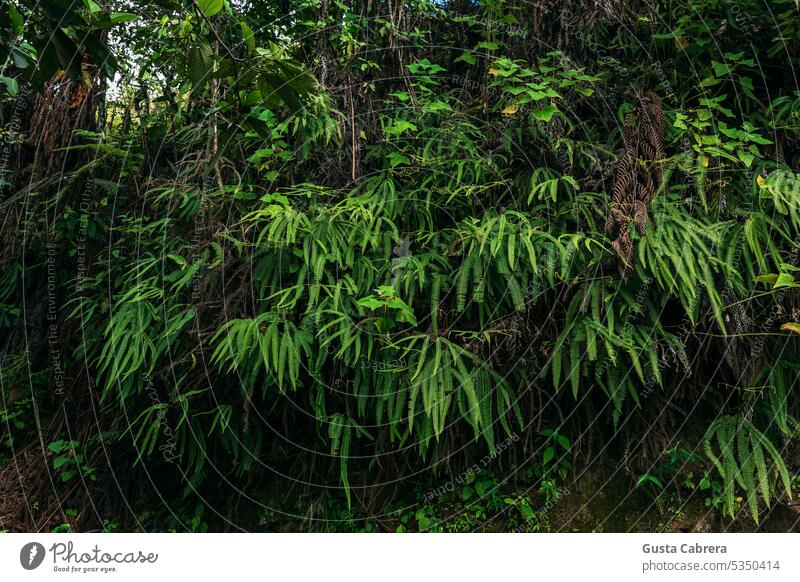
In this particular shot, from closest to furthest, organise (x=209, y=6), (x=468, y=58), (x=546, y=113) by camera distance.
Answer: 1. (x=209, y=6)
2. (x=546, y=113)
3. (x=468, y=58)

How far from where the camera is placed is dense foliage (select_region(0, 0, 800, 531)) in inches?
98.6

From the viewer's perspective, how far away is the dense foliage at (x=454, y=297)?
98.6 inches

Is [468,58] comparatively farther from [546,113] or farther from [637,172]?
[637,172]

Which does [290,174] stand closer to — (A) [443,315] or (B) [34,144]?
(A) [443,315]

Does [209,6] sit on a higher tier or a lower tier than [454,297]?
higher

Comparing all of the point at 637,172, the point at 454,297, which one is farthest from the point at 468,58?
the point at 454,297

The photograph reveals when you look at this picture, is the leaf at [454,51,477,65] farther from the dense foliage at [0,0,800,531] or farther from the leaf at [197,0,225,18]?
the leaf at [197,0,225,18]

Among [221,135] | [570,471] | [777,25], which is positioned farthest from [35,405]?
[777,25]

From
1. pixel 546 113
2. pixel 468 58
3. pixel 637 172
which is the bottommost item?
pixel 637 172

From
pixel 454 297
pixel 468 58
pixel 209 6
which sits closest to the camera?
pixel 209 6

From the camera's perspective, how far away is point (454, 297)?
8.71 feet

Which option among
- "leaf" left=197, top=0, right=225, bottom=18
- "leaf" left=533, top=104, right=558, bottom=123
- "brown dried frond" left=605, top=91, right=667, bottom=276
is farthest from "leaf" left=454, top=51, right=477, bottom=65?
"leaf" left=197, top=0, right=225, bottom=18

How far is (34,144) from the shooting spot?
3746mm

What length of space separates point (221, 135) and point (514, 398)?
6.75 ft
